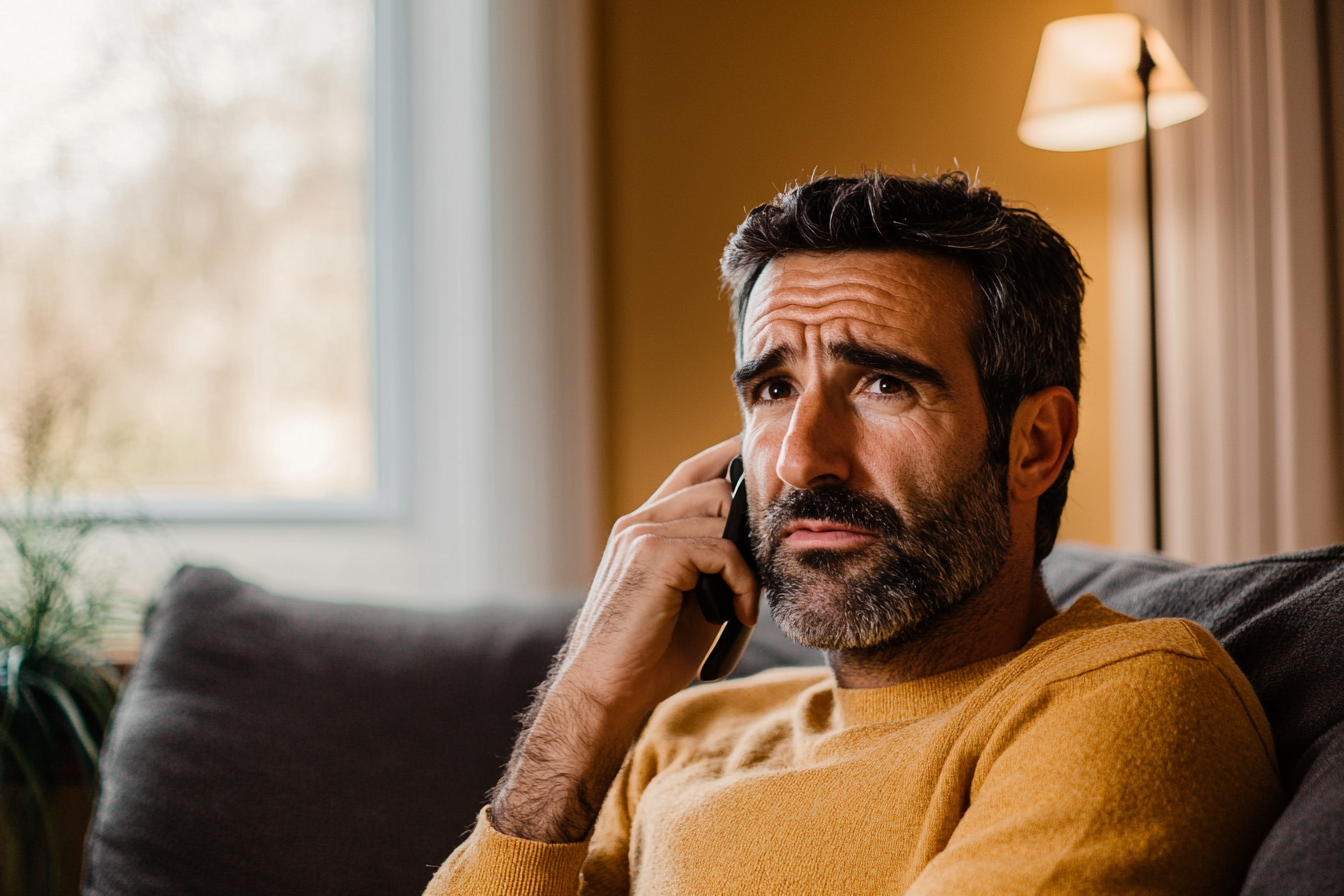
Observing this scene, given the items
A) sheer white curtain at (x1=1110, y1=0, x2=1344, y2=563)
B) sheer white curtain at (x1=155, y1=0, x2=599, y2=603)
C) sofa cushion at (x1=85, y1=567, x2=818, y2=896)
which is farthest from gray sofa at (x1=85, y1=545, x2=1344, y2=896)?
sheer white curtain at (x1=1110, y1=0, x2=1344, y2=563)

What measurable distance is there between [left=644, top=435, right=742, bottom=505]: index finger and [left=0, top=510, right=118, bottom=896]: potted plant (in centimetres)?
109

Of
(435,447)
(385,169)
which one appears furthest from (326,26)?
(435,447)

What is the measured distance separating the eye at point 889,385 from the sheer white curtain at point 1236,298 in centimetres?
175

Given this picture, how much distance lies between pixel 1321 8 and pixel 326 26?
242cm

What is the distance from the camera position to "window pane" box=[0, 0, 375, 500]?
272 cm

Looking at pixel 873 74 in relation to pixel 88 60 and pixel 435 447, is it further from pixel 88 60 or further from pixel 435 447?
pixel 88 60

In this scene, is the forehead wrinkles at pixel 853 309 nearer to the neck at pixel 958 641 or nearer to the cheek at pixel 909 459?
the cheek at pixel 909 459

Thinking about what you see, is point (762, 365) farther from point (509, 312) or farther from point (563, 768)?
point (509, 312)

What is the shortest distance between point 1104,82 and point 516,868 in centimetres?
199

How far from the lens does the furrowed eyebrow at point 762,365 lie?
3.43ft

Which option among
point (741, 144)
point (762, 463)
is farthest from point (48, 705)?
point (741, 144)

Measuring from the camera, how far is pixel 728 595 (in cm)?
109

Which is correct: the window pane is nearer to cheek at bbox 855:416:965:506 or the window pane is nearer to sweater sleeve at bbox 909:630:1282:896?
cheek at bbox 855:416:965:506

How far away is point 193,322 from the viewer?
2.75 metres
